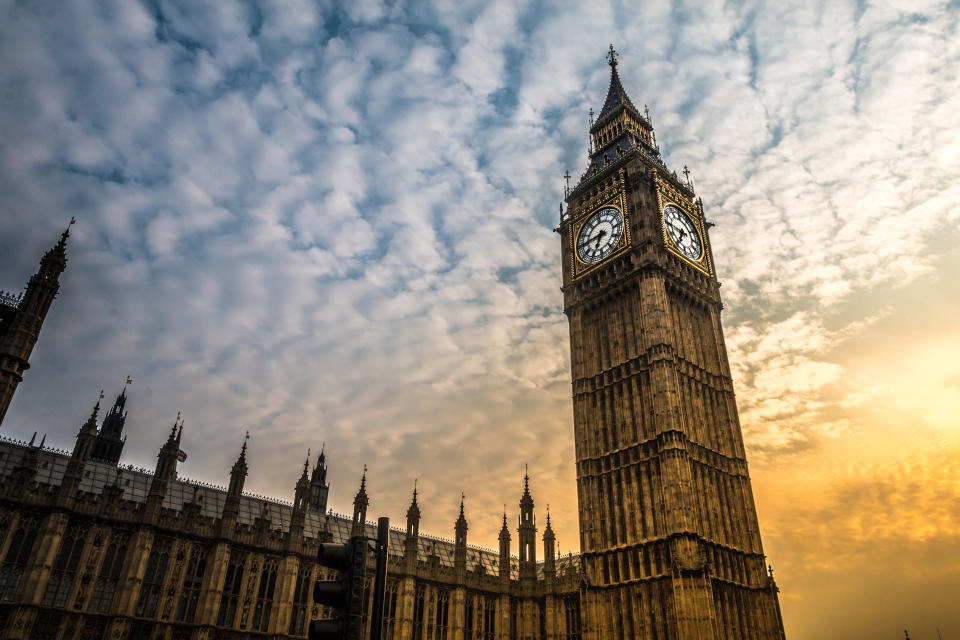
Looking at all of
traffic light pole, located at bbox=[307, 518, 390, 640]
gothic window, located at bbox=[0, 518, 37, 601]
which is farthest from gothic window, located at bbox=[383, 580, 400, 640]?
traffic light pole, located at bbox=[307, 518, 390, 640]

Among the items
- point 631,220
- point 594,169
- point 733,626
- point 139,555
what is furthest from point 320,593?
point 594,169

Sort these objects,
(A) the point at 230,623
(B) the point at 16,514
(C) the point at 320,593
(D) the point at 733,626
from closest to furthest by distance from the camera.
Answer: (C) the point at 320,593 < (B) the point at 16,514 < (A) the point at 230,623 < (D) the point at 733,626

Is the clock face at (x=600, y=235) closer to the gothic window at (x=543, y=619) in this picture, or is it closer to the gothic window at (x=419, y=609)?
the gothic window at (x=543, y=619)

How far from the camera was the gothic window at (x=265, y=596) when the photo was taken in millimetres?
45406

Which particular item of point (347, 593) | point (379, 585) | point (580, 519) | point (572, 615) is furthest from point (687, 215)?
point (347, 593)

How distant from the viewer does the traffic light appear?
350 inches

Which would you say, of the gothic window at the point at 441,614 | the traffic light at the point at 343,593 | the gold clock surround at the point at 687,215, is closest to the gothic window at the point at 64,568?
the gothic window at the point at 441,614

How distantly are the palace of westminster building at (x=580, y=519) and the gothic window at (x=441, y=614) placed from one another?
5.2 inches

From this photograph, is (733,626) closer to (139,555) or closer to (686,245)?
(686,245)

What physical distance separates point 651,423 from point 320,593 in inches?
1936

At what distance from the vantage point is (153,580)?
42656mm

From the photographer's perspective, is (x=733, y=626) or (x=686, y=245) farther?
(x=686, y=245)

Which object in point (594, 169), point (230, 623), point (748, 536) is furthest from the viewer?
point (594, 169)

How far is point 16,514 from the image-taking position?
39.5 metres
